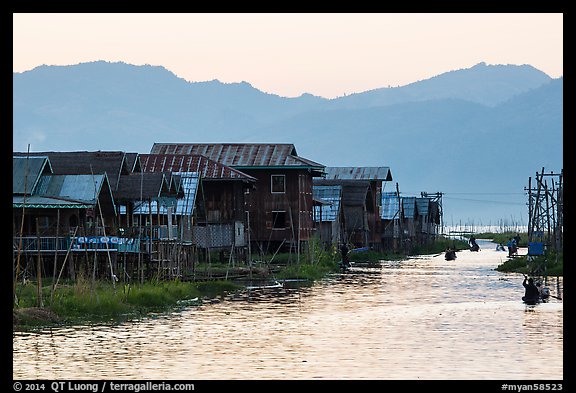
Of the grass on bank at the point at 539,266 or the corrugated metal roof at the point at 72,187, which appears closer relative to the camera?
the corrugated metal roof at the point at 72,187

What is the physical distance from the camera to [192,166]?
190 ft

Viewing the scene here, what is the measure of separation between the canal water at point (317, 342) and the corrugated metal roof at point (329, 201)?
36122 millimetres

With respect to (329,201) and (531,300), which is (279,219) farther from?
(531,300)

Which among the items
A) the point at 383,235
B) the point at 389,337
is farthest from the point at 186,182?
the point at 383,235

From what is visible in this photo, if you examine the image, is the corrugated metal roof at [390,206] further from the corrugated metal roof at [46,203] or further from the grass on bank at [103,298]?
the corrugated metal roof at [46,203]

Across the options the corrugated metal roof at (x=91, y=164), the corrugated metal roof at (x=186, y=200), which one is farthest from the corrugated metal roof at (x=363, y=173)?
the corrugated metal roof at (x=91, y=164)

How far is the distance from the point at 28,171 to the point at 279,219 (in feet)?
85.7

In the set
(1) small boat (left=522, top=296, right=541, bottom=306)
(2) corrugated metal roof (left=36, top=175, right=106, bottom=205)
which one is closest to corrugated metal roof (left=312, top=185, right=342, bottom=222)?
(2) corrugated metal roof (left=36, top=175, right=106, bottom=205)

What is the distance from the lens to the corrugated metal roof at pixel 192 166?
5691 centimetres

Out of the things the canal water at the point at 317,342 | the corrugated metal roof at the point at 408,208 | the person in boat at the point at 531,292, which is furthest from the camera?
the corrugated metal roof at the point at 408,208

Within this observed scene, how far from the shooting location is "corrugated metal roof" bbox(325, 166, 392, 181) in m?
91.2

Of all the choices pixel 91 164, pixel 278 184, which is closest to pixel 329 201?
pixel 278 184

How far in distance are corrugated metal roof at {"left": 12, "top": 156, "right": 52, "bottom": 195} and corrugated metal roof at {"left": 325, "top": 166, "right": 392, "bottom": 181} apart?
164 feet

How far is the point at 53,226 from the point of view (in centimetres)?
4134
